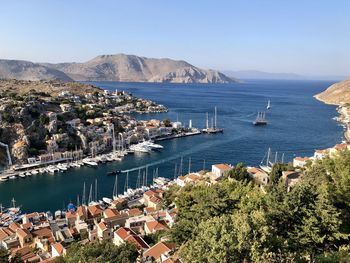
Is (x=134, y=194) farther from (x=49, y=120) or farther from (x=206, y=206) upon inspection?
(x=49, y=120)

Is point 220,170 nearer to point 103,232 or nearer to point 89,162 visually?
point 103,232

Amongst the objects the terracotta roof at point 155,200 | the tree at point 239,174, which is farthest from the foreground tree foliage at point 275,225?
the tree at point 239,174

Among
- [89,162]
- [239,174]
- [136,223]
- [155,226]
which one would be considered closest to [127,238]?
[155,226]

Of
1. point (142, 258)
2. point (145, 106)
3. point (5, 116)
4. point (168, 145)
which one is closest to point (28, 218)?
point (142, 258)

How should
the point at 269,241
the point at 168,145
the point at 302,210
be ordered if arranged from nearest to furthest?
the point at 269,241, the point at 302,210, the point at 168,145

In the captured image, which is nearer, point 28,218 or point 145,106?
point 28,218

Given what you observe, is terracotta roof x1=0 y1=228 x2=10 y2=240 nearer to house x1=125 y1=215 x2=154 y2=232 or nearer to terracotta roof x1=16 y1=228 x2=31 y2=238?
terracotta roof x1=16 y1=228 x2=31 y2=238

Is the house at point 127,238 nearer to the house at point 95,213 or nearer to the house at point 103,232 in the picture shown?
the house at point 103,232
